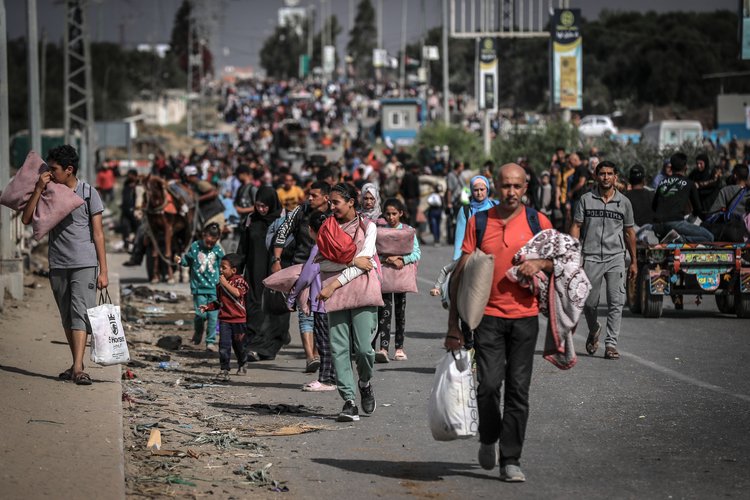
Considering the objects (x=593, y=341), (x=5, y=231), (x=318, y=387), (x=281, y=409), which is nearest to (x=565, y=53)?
(x=5, y=231)

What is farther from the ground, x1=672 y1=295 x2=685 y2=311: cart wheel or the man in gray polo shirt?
the man in gray polo shirt

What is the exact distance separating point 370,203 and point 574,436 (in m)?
4.44

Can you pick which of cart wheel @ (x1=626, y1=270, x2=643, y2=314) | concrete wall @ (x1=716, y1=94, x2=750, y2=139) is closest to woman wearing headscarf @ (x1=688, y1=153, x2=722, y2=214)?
Result: cart wheel @ (x1=626, y1=270, x2=643, y2=314)

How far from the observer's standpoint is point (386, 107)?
76.6 meters

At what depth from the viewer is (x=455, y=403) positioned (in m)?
7.17

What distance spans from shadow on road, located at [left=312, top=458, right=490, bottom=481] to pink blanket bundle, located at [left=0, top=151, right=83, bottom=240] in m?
3.09

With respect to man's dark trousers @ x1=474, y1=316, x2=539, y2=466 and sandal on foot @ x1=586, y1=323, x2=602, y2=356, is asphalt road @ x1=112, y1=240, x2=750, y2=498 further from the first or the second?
man's dark trousers @ x1=474, y1=316, x2=539, y2=466

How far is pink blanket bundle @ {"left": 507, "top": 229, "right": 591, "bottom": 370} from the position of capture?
7.18 meters

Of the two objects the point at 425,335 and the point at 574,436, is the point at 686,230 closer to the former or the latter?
the point at 425,335

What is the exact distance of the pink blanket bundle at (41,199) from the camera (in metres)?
9.93

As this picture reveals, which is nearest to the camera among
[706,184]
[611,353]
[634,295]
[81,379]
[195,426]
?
[195,426]

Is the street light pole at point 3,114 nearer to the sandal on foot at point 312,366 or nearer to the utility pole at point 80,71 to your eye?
the sandal on foot at point 312,366

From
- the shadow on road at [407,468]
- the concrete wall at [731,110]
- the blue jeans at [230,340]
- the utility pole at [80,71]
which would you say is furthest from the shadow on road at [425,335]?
the concrete wall at [731,110]

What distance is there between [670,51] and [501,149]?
6611 cm
